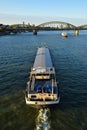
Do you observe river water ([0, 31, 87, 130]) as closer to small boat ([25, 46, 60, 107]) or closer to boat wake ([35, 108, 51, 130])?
boat wake ([35, 108, 51, 130])

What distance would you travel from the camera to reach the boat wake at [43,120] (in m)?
31.3

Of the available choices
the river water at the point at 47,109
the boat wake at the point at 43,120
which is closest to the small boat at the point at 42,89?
the boat wake at the point at 43,120

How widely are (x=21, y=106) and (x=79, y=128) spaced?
37.6 ft

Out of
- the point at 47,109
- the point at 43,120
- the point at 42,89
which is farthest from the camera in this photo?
the point at 42,89

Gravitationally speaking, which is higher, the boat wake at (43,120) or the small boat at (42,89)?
the small boat at (42,89)

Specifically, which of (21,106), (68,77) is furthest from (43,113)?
(68,77)

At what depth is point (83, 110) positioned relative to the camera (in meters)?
36.8

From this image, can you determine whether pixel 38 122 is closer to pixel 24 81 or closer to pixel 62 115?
pixel 62 115

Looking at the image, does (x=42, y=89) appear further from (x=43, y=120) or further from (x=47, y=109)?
(x=43, y=120)

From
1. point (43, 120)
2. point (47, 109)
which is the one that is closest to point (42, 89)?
point (47, 109)

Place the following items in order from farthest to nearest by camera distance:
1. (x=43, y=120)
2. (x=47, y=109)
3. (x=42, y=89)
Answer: (x=42, y=89) → (x=47, y=109) → (x=43, y=120)

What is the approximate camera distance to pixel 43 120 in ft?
108

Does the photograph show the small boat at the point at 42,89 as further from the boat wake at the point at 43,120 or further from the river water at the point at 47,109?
the river water at the point at 47,109

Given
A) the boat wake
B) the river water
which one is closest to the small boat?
the boat wake
